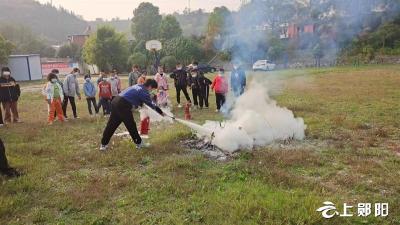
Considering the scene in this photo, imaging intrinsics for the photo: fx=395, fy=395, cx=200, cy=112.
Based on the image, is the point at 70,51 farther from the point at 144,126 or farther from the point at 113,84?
the point at 144,126

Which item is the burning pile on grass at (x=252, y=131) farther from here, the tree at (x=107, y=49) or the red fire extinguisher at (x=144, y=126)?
the tree at (x=107, y=49)

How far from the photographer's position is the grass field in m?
5.32

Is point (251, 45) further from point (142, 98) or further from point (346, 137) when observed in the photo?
point (142, 98)

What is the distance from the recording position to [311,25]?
1438 cm

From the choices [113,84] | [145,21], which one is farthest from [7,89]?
[145,21]

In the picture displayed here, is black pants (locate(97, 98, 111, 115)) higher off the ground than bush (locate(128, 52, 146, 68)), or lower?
lower

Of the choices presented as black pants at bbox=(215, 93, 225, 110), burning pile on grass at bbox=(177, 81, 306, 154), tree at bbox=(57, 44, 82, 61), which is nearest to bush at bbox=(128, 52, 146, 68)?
tree at bbox=(57, 44, 82, 61)

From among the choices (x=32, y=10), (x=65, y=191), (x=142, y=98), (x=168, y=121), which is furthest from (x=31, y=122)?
(x=32, y=10)

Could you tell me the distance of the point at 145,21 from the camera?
68.8 metres

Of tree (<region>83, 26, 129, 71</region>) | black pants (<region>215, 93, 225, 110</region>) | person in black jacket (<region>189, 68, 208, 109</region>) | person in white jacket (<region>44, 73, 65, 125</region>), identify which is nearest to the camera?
person in white jacket (<region>44, 73, 65, 125</region>)

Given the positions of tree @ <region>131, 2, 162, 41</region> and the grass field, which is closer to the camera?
the grass field
